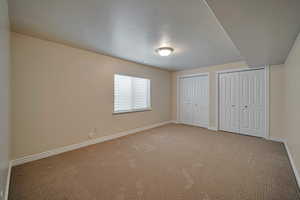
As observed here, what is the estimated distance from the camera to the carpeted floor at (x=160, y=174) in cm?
155

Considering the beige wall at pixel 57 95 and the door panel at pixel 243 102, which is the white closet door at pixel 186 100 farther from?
the beige wall at pixel 57 95

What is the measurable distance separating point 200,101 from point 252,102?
5.13 ft

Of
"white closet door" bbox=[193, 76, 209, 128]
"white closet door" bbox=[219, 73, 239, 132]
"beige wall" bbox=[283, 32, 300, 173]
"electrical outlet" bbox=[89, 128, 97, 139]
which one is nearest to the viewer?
"beige wall" bbox=[283, 32, 300, 173]

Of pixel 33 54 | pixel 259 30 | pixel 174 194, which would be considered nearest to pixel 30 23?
pixel 33 54

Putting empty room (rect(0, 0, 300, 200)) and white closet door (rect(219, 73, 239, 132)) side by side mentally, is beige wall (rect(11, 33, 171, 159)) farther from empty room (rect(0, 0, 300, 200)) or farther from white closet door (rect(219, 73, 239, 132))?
white closet door (rect(219, 73, 239, 132))

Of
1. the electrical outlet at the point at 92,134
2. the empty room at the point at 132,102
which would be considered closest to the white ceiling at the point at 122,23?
the empty room at the point at 132,102

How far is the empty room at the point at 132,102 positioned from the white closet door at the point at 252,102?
0.02m

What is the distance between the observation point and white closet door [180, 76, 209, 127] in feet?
15.8

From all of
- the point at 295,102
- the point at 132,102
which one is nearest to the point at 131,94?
the point at 132,102

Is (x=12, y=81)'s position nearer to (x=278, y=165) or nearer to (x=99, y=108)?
(x=99, y=108)

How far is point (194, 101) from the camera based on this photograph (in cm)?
511

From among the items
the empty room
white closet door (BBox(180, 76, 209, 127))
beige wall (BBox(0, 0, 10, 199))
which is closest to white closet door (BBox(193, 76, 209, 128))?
white closet door (BBox(180, 76, 209, 127))

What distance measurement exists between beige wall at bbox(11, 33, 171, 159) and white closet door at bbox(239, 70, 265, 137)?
141 inches

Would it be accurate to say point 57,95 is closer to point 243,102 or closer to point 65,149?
point 65,149
